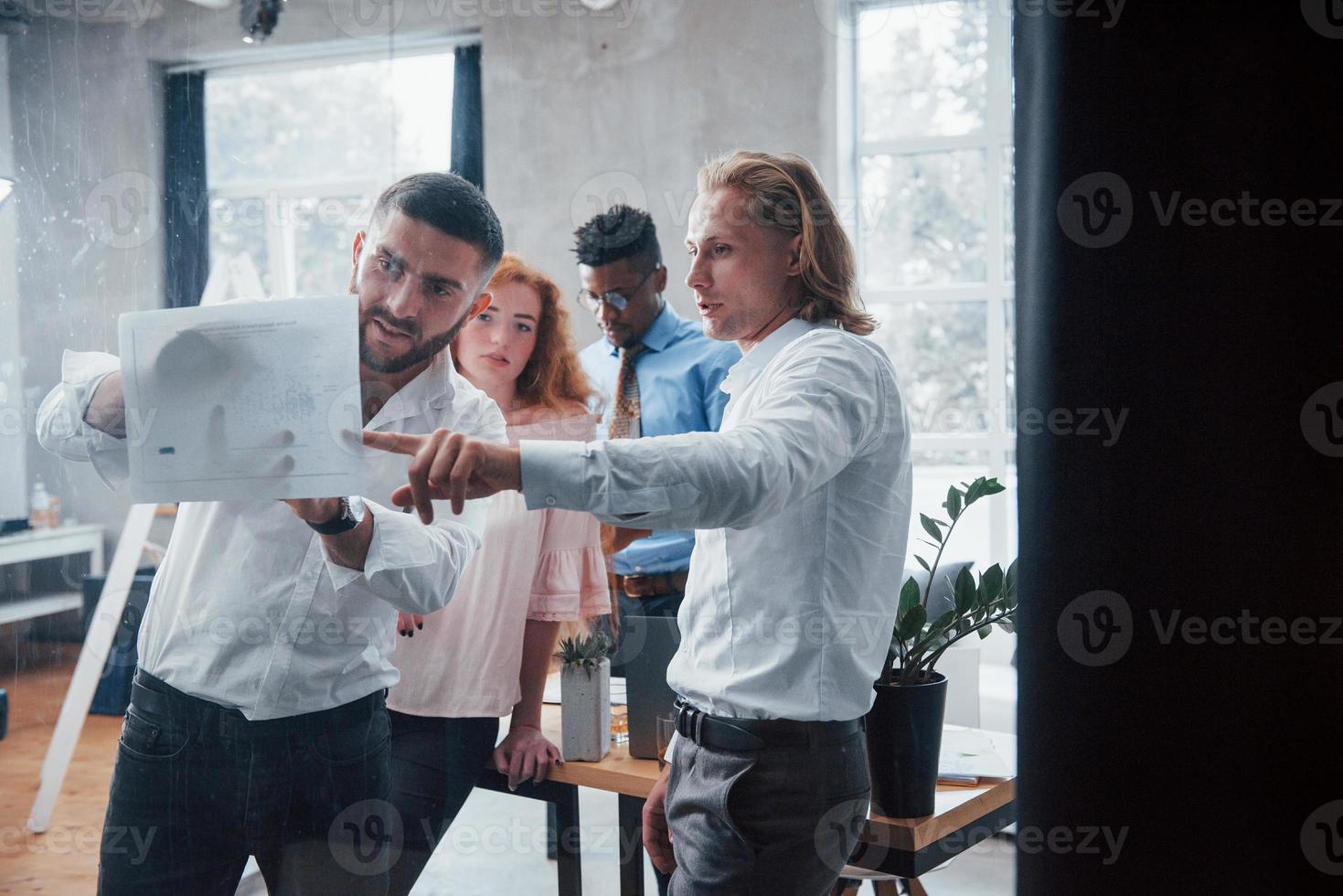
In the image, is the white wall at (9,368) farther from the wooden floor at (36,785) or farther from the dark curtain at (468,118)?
the dark curtain at (468,118)

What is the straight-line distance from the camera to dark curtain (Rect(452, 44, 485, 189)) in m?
1.38

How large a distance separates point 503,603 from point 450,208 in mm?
519

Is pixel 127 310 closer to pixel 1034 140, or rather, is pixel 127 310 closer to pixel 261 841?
pixel 261 841

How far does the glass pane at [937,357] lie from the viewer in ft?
4.83

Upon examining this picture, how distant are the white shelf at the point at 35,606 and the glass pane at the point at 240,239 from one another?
1.73 ft

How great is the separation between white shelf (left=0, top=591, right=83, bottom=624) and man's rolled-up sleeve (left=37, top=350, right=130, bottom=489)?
0.22 metres

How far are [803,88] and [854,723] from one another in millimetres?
829

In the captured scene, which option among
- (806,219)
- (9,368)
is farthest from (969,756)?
(9,368)

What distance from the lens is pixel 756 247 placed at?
50.9 inches

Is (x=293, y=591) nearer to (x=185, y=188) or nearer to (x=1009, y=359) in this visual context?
(x=185, y=188)

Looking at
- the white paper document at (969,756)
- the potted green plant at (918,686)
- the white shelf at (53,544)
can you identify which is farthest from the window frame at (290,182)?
the white paper document at (969,756)

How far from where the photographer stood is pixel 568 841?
1454 mm

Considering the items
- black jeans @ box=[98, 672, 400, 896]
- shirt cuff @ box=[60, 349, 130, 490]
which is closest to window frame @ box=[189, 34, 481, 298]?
shirt cuff @ box=[60, 349, 130, 490]

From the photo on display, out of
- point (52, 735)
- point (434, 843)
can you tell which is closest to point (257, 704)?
point (434, 843)
